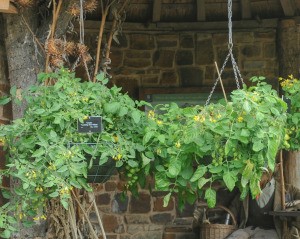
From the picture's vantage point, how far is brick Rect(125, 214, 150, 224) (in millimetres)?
7367

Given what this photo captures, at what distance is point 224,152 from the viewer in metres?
4.03

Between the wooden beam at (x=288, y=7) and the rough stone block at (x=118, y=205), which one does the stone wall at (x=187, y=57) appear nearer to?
the wooden beam at (x=288, y=7)

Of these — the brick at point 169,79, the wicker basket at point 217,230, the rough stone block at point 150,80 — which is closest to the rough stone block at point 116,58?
the rough stone block at point 150,80

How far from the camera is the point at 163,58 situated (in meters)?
7.52

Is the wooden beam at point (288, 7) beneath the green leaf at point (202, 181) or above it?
above

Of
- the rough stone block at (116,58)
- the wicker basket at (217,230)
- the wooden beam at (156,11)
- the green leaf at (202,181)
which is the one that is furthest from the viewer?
the rough stone block at (116,58)

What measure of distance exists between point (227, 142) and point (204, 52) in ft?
11.9

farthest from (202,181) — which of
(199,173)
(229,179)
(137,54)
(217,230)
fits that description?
(137,54)

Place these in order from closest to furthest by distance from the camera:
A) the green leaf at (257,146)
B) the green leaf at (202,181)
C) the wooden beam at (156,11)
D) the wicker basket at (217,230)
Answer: the green leaf at (257,146) < the green leaf at (202,181) < the wicker basket at (217,230) < the wooden beam at (156,11)

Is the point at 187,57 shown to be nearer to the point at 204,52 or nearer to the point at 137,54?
the point at 204,52

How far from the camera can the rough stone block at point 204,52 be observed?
750 centimetres

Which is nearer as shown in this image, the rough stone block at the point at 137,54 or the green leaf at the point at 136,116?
the green leaf at the point at 136,116

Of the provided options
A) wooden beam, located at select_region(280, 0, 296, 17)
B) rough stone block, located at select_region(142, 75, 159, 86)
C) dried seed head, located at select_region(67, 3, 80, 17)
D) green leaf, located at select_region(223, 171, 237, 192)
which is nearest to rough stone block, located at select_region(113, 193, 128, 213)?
rough stone block, located at select_region(142, 75, 159, 86)

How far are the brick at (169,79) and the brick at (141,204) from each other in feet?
3.50
